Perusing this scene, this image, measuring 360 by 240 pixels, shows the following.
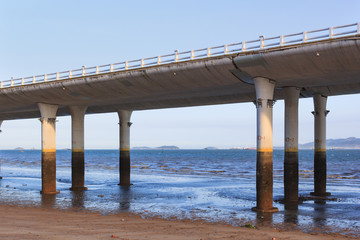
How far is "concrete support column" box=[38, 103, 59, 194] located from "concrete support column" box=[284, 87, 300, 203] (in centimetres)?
2097

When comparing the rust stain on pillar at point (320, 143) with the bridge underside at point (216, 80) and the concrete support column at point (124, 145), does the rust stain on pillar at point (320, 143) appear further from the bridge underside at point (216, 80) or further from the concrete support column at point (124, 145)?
the concrete support column at point (124, 145)

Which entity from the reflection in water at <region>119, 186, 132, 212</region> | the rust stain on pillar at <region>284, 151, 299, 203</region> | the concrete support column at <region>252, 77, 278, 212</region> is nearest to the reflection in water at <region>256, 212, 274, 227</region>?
the concrete support column at <region>252, 77, 278, 212</region>

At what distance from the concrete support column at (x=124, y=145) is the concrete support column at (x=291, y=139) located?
780 inches

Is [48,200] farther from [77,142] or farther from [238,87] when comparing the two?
[238,87]

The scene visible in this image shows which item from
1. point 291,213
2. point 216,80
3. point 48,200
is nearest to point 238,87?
point 216,80

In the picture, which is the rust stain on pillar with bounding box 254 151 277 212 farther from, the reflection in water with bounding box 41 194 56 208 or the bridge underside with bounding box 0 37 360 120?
the reflection in water with bounding box 41 194 56 208

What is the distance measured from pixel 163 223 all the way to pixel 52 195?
58.8 feet

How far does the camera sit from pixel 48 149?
3750 centimetres

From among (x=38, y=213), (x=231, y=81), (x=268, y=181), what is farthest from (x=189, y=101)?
(x=38, y=213)

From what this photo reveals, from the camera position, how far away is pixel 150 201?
30109 millimetres

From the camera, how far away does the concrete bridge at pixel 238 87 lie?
73.9 ft

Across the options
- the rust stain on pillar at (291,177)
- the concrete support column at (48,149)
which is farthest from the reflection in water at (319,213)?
the concrete support column at (48,149)

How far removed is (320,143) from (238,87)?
10.4 meters

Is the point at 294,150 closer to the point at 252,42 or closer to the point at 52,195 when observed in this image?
the point at 252,42
